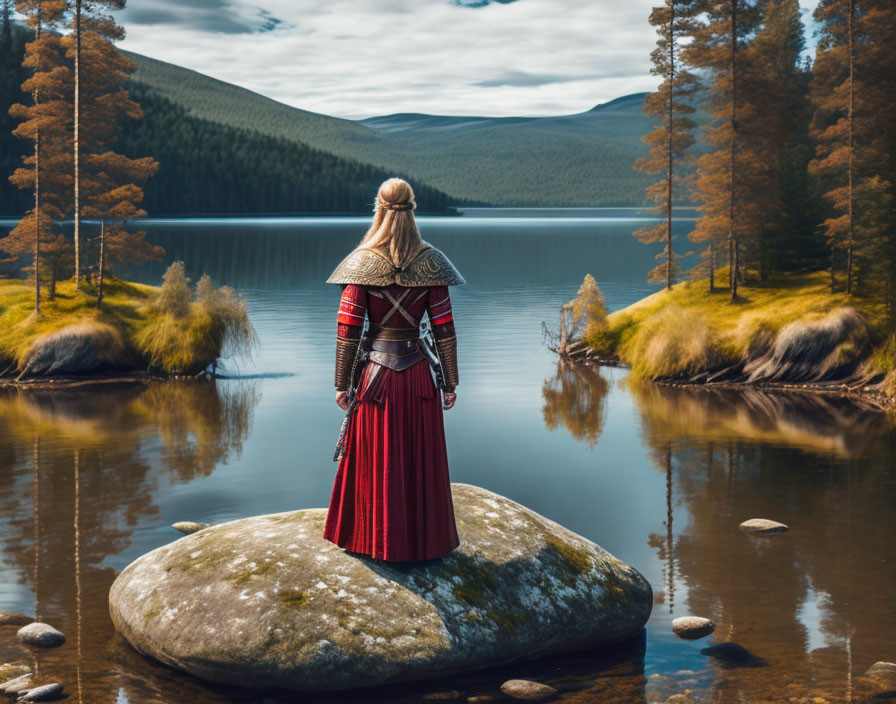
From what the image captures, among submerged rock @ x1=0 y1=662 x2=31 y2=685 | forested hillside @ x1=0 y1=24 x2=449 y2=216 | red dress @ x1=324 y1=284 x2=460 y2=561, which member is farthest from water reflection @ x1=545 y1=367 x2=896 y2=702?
forested hillside @ x1=0 y1=24 x2=449 y2=216

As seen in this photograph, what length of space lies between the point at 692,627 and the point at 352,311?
4905 mm

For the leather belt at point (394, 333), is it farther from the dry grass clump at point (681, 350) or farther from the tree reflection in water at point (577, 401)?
the dry grass clump at point (681, 350)

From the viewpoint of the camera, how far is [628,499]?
1869 cm

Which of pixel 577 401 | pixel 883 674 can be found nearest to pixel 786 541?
pixel 883 674

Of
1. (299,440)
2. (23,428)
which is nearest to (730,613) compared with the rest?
(299,440)

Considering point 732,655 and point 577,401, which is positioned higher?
point 577,401

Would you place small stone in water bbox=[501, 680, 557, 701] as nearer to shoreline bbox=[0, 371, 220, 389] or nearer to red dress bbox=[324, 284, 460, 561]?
red dress bbox=[324, 284, 460, 561]

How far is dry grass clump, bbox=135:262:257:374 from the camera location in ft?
Result: 108

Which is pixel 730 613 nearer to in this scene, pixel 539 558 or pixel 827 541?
pixel 539 558

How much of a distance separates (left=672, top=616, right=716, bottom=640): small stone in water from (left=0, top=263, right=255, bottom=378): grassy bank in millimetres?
23648

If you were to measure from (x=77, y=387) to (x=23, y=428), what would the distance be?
21.0ft

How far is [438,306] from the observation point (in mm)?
10578

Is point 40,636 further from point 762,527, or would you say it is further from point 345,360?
point 762,527

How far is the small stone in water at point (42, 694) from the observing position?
963 centimetres
